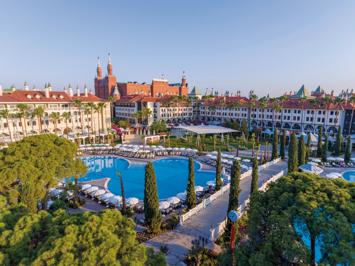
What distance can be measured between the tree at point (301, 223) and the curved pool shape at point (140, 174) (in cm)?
1747

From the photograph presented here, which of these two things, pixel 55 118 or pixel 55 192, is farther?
pixel 55 118

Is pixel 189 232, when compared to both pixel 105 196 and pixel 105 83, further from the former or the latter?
pixel 105 83

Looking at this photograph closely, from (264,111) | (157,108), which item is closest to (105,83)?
(157,108)

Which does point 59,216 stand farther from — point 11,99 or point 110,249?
point 11,99

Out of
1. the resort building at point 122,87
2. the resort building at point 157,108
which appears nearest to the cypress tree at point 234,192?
the resort building at point 157,108

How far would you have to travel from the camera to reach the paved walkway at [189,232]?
15758 millimetres

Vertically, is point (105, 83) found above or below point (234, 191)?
above

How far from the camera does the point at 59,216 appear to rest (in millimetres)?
9914

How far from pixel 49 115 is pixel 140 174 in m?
30.3

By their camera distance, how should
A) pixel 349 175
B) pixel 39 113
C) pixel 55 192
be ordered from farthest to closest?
pixel 39 113 → pixel 349 175 → pixel 55 192

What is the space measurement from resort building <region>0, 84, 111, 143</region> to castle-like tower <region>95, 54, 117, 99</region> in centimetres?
3143

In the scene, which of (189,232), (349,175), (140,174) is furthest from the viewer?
(140,174)

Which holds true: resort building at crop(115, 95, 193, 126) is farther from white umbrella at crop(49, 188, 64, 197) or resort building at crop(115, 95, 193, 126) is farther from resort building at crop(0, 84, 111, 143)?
white umbrella at crop(49, 188, 64, 197)

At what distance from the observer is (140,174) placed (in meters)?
35.1
